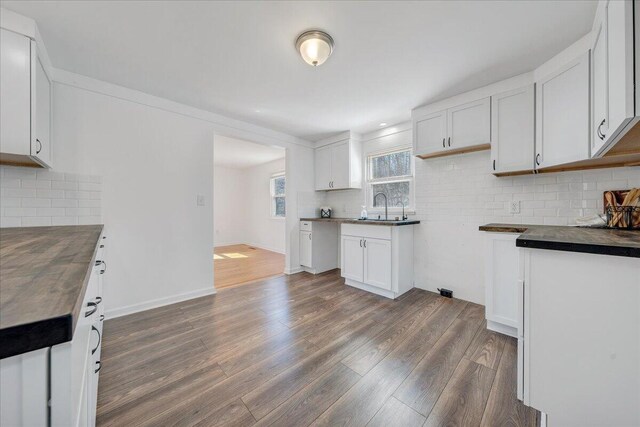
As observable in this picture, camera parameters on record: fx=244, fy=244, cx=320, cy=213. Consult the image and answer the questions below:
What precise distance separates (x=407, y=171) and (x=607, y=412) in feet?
9.23

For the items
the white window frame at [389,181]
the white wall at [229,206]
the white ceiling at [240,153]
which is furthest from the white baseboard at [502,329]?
the white wall at [229,206]

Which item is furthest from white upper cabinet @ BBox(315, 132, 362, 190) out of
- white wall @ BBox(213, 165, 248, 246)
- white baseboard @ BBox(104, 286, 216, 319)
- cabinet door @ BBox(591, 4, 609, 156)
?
white wall @ BBox(213, 165, 248, 246)

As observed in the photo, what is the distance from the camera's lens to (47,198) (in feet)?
6.92

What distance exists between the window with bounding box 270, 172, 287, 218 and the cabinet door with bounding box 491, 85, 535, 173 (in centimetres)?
466

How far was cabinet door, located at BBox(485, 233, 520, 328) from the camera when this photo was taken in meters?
2.01

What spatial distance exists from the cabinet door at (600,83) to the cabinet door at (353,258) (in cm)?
222

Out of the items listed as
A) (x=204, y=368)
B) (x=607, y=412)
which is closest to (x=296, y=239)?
(x=204, y=368)

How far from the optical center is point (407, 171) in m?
3.44

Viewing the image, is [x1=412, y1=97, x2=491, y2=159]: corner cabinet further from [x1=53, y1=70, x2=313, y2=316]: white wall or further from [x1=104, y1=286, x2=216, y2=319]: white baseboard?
[x1=104, y1=286, x2=216, y2=319]: white baseboard

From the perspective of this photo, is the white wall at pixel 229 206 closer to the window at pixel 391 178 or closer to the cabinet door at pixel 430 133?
the window at pixel 391 178

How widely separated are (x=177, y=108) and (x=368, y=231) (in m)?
2.71

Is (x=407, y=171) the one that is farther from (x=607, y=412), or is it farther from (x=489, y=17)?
(x=607, y=412)

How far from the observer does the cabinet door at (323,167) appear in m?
4.16

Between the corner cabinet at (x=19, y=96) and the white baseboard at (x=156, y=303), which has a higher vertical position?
the corner cabinet at (x=19, y=96)
